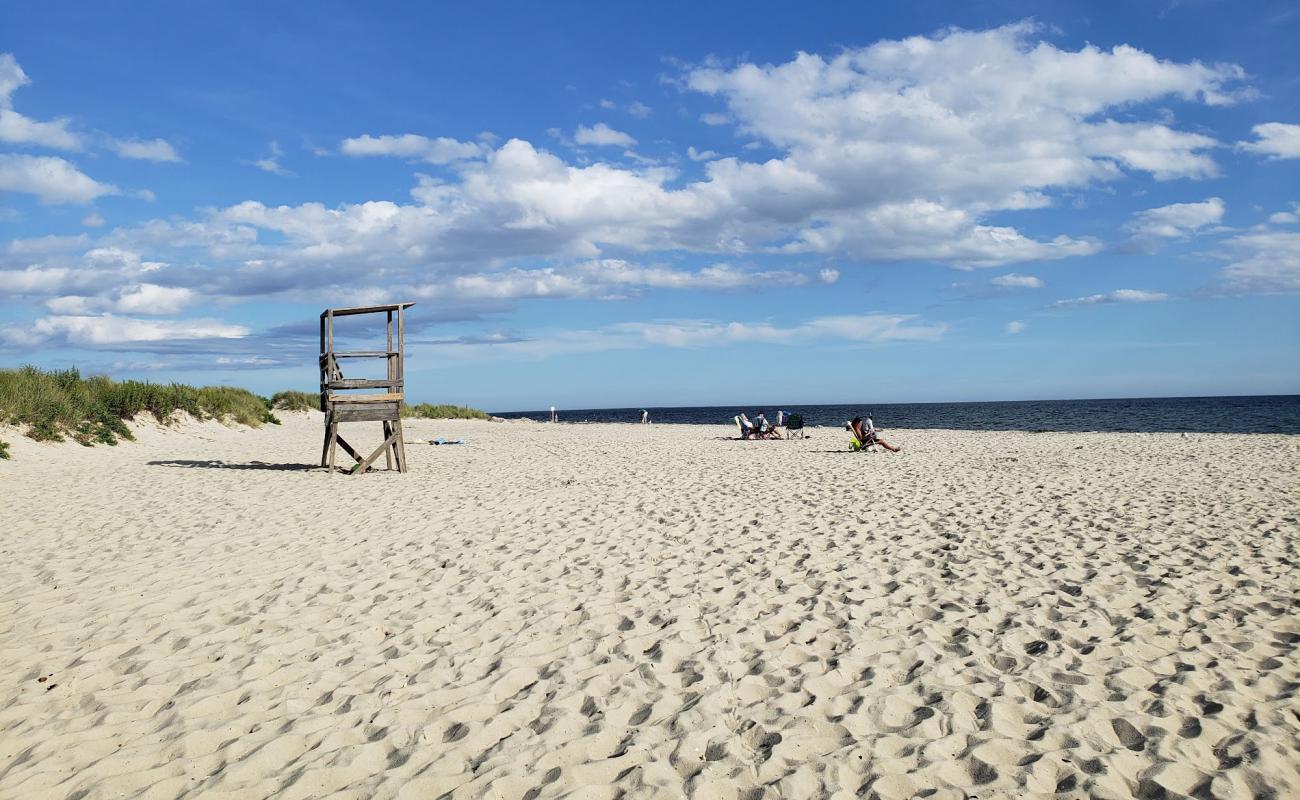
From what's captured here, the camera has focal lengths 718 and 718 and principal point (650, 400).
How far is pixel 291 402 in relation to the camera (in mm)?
37156

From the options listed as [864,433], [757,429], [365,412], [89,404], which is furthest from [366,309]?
[757,429]

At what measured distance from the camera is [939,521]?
884 centimetres

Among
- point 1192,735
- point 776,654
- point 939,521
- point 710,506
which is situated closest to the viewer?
point 1192,735

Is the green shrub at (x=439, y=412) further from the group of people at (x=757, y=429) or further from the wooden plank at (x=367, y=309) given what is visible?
the wooden plank at (x=367, y=309)

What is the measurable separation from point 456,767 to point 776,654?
217cm

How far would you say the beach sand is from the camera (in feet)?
11.3

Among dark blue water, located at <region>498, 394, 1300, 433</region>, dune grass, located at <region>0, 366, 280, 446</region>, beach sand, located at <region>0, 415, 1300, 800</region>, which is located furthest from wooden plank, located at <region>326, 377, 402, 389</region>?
dark blue water, located at <region>498, 394, 1300, 433</region>

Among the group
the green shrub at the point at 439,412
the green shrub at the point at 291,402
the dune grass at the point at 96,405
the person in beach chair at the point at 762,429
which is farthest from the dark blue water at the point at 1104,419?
the dune grass at the point at 96,405

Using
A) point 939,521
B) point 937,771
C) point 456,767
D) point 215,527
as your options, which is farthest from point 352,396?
point 937,771

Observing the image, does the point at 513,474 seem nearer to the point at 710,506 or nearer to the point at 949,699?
the point at 710,506

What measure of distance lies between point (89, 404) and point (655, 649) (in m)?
21.1

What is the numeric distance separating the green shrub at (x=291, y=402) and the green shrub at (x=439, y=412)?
4805mm

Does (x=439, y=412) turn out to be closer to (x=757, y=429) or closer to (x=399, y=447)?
(x=757, y=429)

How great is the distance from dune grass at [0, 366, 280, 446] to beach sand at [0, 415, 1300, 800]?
354 inches
